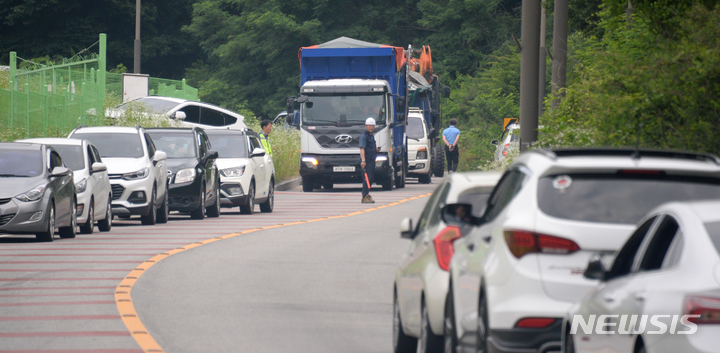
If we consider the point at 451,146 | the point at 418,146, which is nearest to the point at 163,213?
the point at 418,146

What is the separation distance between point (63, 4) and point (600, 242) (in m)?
67.2

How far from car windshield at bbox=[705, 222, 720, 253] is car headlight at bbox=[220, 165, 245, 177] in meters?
20.0

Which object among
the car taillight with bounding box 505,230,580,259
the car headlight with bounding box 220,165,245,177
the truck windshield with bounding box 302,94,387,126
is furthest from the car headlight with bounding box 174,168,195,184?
the car taillight with bounding box 505,230,580,259

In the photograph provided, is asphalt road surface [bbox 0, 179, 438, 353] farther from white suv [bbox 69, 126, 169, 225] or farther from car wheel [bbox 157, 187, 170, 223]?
car wheel [bbox 157, 187, 170, 223]

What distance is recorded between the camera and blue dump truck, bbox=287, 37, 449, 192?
3166cm

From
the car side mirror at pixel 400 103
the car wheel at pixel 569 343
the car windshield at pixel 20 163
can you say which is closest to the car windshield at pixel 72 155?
the car windshield at pixel 20 163

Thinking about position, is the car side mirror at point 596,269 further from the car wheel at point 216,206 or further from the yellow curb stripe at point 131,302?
the car wheel at point 216,206

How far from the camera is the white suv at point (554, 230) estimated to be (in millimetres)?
6117

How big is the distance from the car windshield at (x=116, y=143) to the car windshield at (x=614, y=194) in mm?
16276

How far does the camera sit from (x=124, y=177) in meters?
21.3

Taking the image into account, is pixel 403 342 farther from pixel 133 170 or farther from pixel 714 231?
pixel 133 170

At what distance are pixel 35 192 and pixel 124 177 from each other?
404 centimetres

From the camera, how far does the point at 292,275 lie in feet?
46.0

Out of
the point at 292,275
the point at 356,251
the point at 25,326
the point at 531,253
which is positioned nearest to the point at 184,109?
the point at 356,251
